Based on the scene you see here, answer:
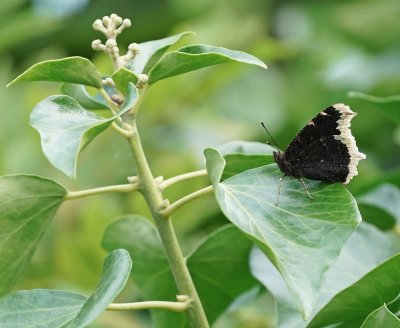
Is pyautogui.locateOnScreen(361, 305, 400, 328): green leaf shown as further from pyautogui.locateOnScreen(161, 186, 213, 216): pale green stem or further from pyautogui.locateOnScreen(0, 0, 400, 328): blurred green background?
pyautogui.locateOnScreen(0, 0, 400, 328): blurred green background

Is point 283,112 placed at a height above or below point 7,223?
below

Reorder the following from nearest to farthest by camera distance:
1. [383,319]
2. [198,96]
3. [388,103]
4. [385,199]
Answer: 1. [383,319]
2. [388,103]
3. [385,199]
4. [198,96]

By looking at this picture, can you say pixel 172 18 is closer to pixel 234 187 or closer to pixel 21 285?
pixel 21 285

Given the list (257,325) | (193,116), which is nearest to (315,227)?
(257,325)

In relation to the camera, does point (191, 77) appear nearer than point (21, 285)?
No

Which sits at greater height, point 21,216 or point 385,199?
point 21,216

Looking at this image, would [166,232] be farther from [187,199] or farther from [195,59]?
[195,59]

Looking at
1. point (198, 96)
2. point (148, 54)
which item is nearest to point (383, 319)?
point (148, 54)

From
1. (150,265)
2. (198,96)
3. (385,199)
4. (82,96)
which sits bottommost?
(198,96)
